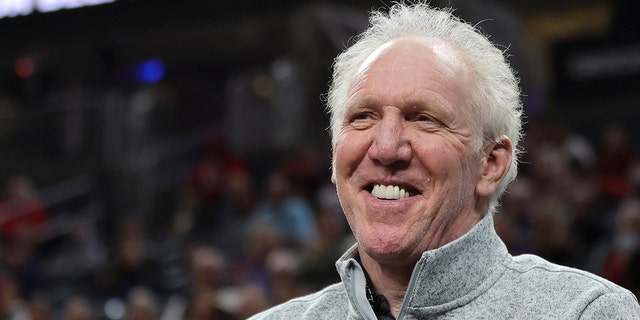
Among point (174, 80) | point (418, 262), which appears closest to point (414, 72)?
point (418, 262)

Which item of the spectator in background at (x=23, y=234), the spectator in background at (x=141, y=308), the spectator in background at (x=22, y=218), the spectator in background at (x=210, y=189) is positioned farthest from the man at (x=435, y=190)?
the spectator in background at (x=22, y=218)

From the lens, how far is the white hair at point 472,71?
2.21 meters

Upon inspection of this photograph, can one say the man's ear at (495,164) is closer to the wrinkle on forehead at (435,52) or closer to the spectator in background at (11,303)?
the wrinkle on forehead at (435,52)

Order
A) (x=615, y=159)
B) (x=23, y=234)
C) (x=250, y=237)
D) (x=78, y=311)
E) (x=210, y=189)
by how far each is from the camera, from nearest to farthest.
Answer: (x=78, y=311) < (x=615, y=159) < (x=250, y=237) < (x=210, y=189) < (x=23, y=234)

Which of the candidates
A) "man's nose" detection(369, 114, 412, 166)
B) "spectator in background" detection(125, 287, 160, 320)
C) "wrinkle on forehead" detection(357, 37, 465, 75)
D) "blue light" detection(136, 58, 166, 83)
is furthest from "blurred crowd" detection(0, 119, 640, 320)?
"blue light" detection(136, 58, 166, 83)

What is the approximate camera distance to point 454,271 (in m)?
2.10

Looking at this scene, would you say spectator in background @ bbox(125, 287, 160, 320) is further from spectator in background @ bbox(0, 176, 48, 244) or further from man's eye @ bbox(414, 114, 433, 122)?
man's eye @ bbox(414, 114, 433, 122)

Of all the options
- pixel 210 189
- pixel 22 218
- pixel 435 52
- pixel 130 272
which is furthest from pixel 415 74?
pixel 22 218

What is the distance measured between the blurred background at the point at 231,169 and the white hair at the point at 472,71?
3041 millimetres

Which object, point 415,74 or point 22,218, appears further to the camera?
point 22,218

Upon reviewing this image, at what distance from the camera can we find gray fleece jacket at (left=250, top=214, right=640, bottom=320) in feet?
6.51

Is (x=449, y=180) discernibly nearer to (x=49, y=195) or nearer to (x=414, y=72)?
(x=414, y=72)

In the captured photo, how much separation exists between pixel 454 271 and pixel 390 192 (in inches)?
7.8

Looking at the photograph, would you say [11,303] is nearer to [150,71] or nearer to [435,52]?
[435,52]
